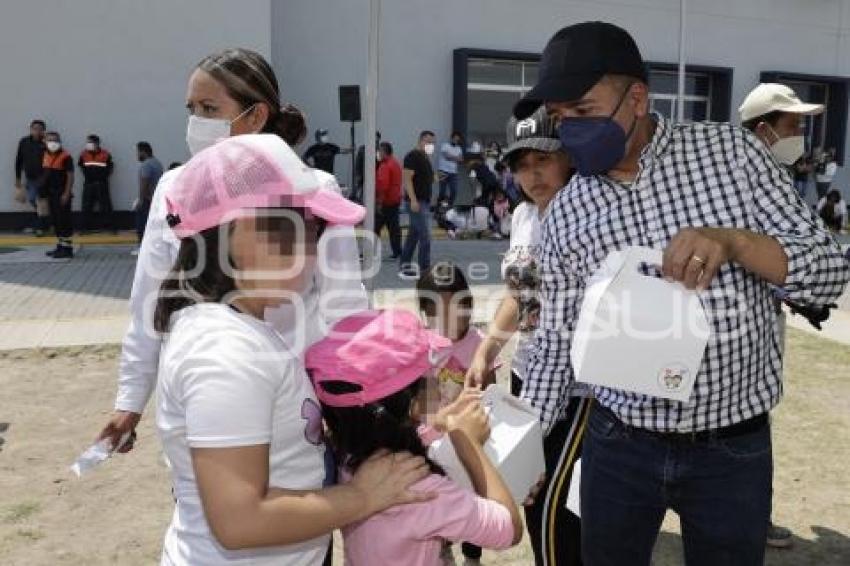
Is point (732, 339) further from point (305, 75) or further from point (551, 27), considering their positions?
point (551, 27)

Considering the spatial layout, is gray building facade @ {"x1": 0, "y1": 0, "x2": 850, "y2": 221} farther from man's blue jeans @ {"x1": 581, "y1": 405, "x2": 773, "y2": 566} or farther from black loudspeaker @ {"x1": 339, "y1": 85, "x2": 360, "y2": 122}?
man's blue jeans @ {"x1": 581, "y1": 405, "x2": 773, "y2": 566}

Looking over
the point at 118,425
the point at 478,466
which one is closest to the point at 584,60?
the point at 478,466

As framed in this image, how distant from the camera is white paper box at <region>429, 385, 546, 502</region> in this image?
1.89 m

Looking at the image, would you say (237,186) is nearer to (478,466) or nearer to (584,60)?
(478,466)

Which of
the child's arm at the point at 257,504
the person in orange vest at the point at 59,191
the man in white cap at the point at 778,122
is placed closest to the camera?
the child's arm at the point at 257,504

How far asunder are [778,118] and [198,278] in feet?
10.5

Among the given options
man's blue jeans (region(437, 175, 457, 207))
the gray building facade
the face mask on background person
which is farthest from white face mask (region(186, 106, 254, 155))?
man's blue jeans (region(437, 175, 457, 207))

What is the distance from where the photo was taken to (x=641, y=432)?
2021 mm

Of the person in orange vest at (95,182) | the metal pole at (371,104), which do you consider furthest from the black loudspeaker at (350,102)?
the metal pole at (371,104)

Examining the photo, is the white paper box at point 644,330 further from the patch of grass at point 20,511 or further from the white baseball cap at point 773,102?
the patch of grass at point 20,511

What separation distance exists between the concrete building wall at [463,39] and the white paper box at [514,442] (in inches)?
605

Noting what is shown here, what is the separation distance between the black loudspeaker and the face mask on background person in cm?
1013

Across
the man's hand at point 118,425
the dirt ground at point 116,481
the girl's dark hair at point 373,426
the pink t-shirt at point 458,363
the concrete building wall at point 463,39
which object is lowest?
the dirt ground at point 116,481

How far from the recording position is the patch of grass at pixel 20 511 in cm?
383
